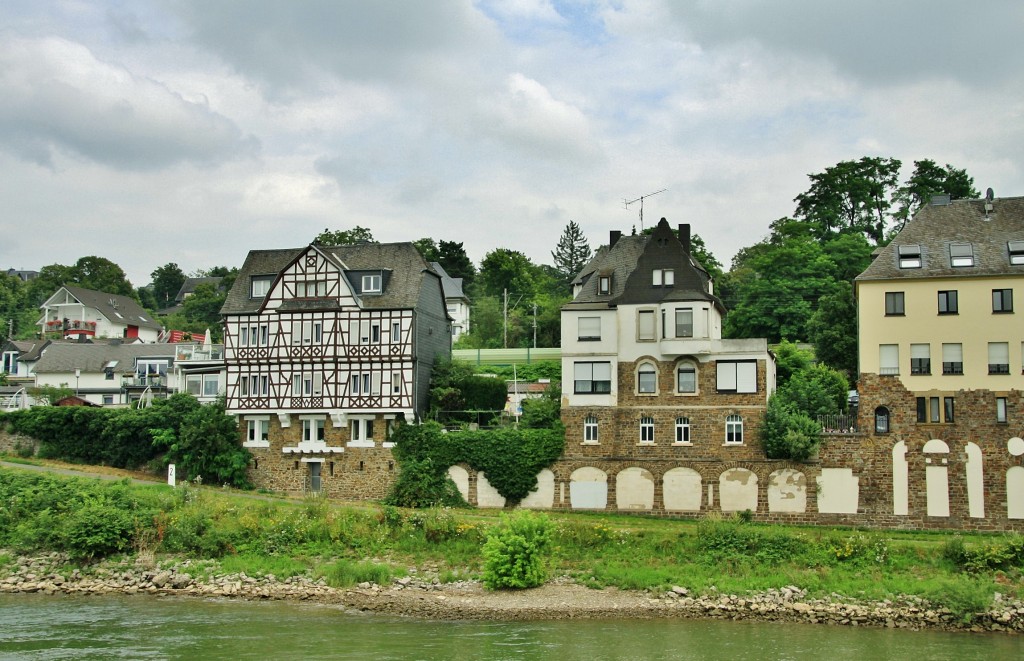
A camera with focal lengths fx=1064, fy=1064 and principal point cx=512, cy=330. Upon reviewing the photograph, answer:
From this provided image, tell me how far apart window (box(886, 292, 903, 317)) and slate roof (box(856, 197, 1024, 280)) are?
747mm

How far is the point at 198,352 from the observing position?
55156 millimetres

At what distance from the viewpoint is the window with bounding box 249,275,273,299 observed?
5238cm

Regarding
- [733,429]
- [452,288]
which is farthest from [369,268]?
[452,288]

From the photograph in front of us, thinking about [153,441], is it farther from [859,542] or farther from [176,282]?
[176,282]

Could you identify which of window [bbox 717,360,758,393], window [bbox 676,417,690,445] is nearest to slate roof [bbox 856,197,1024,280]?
window [bbox 717,360,758,393]

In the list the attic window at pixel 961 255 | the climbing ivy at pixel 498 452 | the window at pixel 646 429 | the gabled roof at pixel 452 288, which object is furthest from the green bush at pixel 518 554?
the gabled roof at pixel 452 288

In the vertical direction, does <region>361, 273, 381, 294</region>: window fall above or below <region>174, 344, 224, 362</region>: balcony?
above

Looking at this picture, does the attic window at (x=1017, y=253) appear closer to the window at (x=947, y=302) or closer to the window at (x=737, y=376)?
the window at (x=947, y=302)

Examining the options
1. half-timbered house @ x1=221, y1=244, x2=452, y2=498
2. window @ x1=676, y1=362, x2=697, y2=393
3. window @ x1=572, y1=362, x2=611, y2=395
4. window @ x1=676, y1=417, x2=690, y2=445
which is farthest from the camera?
half-timbered house @ x1=221, y1=244, x2=452, y2=498

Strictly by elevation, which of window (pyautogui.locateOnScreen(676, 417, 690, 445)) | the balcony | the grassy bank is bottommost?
the grassy bank

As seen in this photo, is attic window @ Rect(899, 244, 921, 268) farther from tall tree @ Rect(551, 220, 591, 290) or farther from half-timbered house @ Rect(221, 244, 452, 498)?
tall tree @ Rect(551, 220, 591, 290)

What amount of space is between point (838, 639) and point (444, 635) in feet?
37.9

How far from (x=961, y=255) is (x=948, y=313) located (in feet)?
8.24

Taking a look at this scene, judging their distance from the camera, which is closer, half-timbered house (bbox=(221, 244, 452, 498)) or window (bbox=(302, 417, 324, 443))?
half-timbered house (bbox=(221, 244, 452, 498))
